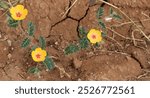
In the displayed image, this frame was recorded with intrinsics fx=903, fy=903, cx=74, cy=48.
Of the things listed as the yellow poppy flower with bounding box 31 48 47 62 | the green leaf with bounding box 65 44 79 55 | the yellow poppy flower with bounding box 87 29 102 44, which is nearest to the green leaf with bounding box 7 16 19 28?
the yellow poppy flower with bounding box 31 48 47 62

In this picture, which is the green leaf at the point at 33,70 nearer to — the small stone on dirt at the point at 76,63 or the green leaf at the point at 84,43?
the small stone on dirt at the point at 76,63

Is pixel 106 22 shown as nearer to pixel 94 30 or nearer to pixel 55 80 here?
pixel 94 30

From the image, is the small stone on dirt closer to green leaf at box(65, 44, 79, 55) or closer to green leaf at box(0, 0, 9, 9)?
green leaf at box(65, 44, 79, 55)

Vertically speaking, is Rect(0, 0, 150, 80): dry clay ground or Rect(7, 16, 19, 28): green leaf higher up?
Rect(7, 16, 19, 28): green leaf

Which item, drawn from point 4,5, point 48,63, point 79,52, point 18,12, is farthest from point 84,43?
point 4,5

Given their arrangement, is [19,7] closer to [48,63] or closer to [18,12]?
[18,12]

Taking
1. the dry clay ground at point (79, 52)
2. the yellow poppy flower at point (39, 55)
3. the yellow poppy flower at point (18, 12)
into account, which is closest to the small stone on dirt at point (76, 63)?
the dry clay ground at point (79, 52)
